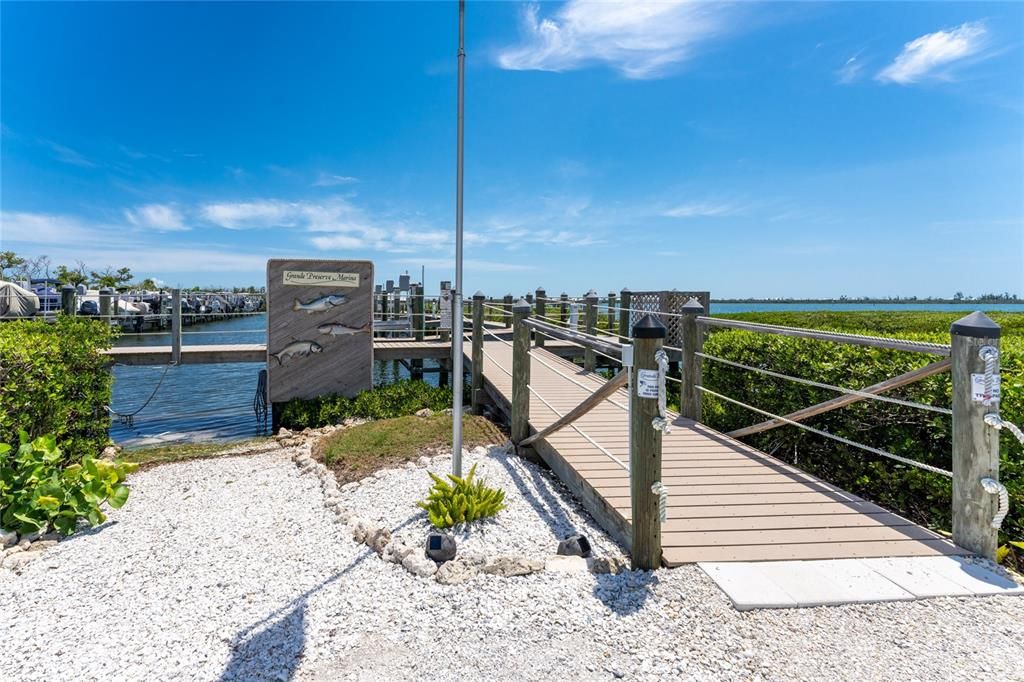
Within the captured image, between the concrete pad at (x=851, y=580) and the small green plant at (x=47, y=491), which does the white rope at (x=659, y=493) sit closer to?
the concrete pad at (x=851, y=580)

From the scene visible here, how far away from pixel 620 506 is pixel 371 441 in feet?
11.6

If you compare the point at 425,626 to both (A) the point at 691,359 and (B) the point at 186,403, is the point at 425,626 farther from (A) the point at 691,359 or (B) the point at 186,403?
(B) the point at 186,403

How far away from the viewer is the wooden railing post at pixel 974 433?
2.70 m

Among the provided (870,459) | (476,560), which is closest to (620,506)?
(476,560)

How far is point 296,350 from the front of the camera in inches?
352

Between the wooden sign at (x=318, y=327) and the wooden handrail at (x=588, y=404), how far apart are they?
4.98 m

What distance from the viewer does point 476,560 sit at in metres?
2.98

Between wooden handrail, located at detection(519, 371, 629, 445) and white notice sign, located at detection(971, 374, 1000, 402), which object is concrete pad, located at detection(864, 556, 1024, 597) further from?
wooden handrail, located at detection(519, 371, 629, 445)

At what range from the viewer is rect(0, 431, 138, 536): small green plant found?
385 centimetres

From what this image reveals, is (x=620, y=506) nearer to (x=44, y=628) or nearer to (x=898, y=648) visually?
(x=898, y=648)

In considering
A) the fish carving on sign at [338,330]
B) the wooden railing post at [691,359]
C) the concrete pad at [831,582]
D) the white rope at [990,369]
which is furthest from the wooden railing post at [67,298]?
the white rope at [990,369]

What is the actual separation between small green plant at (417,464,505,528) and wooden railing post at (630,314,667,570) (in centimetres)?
121

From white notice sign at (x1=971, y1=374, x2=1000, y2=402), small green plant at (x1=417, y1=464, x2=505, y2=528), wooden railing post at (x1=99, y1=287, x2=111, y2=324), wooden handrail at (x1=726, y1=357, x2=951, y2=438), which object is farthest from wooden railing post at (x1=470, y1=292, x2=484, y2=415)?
wooden railing post at (x1=99, y1=287, x2=111, y2=324)

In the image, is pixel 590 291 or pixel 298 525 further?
pixel 590 291
